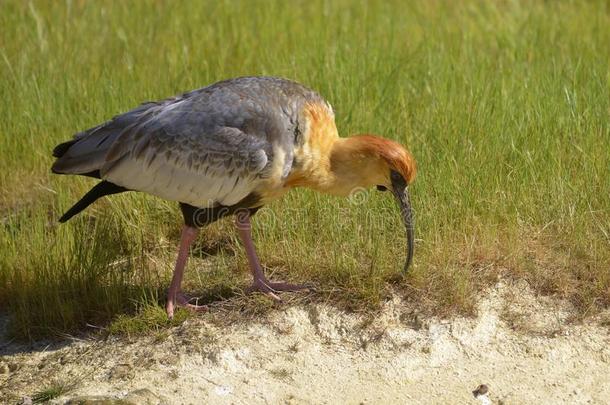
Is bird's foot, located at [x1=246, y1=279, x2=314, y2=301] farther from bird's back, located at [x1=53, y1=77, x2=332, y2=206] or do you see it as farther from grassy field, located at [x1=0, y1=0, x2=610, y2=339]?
bird's back, located at [x1=53, y1=77, x2=332, y2=206]

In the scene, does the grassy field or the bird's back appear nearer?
the bird's back

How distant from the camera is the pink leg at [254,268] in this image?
5.98 meters

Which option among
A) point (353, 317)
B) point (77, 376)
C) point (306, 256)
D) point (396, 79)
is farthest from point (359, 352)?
point (396, 79)

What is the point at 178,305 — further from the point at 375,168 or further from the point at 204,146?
the point at 375,168

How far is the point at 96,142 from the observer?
5.96 m

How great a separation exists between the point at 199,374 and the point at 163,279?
0.97 m

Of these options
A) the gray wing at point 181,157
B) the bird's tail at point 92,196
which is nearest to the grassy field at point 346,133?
the bird's tail at point 92,196

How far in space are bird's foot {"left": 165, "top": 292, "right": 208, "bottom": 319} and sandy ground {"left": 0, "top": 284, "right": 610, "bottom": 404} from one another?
0.30ft

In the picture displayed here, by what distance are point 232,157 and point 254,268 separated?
75 cm

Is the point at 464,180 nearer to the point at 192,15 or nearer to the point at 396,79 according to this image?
the point at 396,79

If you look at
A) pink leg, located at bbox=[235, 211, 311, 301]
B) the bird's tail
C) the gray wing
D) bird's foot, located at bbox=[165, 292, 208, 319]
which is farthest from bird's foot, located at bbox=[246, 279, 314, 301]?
the bird's tail

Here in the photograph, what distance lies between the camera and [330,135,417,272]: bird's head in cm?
577

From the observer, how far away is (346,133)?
23.4 feet

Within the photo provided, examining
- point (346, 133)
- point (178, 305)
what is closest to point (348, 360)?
point (178, 305)
